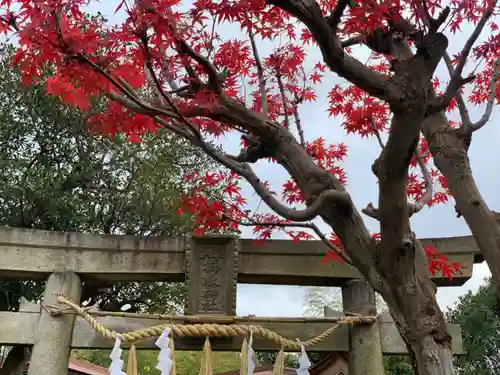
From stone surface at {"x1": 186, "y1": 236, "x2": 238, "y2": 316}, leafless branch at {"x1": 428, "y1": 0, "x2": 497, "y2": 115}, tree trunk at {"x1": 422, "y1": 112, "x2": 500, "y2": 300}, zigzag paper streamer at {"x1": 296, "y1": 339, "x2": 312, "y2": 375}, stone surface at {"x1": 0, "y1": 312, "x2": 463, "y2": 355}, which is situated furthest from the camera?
stone surface at {"x1": 186, "y1": 236, "x2": 238, "y2": 316}

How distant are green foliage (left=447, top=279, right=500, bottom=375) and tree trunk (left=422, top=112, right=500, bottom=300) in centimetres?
971

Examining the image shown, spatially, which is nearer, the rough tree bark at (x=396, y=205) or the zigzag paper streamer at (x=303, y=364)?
the rough tree bark at (x=396, y=205)

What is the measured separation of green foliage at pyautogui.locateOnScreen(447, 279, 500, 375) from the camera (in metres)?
11.7

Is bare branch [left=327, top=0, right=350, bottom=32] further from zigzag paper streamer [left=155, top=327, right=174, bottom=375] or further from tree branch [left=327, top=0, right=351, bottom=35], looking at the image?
zigzag paper streamer [left=155, top=327, right=174, bottom=375]

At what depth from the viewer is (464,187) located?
314cm

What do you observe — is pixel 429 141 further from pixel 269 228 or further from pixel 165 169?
pixel 165 169

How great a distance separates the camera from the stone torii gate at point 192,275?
4699mm

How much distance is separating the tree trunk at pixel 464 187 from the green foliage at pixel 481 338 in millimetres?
9707

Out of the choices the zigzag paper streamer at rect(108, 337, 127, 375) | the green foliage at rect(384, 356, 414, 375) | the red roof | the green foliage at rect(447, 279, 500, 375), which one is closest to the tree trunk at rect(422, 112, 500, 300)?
the zigzag paper streamer at rect(108, 337, 127, 375)

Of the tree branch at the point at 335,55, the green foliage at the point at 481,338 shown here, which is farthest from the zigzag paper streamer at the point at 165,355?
the green foliage at the point at 481,338

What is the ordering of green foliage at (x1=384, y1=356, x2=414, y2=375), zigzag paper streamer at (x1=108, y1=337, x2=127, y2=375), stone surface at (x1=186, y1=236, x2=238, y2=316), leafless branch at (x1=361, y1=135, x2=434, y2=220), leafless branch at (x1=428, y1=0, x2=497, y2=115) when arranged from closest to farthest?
leafless branch at (x1=428, y1=0, x2=497, y2=115) < leafless branch at (x1=361, y1=135, x2=434, y2=220) < zigzag paper streamer at (x1=108, y1=337, x2=127, y2=375) < stone surface at (x1=186, y1=236, x2=238, y2=316) < green foliage at (x1=384, y1=356, x2=414, y2=375)

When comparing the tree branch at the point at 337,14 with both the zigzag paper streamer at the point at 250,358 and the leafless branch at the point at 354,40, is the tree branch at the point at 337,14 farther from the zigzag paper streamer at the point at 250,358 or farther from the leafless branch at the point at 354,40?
the zigzag paper streamer at the point at 250,358

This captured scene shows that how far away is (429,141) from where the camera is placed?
11.4 ft

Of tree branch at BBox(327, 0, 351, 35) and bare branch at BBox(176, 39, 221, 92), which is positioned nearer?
tree branch at BBox(327, 0, 351, 35)
